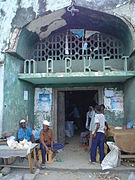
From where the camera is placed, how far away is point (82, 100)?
1328cm

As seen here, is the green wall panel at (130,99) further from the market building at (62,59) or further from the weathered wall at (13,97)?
the weathered wall at (13,97)

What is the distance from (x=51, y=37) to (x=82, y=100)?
693cm

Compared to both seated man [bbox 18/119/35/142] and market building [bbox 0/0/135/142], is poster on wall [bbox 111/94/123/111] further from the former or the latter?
seated man [bbox 18/119/35/142]

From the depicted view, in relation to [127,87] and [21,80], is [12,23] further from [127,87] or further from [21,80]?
[127,87]

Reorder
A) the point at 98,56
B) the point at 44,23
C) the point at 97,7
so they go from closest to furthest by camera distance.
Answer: the point at 97,7, the point at 44,23, the point at 98,56

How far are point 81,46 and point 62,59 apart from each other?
80 centimetres

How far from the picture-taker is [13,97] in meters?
5.88

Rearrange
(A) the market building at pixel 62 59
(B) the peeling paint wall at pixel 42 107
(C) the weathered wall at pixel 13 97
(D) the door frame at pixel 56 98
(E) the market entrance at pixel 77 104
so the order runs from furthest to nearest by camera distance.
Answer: (E) the market entrance at pixel 77 104 → (B) the peeling paint wall at pixel 42 107 → (D) the door frame at pixel 56 98 → (A) the market building at pixel 62 59 → (C) the weathered wall at pixel 13 97

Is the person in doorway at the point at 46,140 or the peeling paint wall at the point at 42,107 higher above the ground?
the peeling paint wall at the point at 42,107

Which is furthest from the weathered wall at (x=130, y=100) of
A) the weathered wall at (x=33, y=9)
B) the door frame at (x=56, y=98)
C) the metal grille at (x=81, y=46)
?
the weathered wall at (x=33, y=9)

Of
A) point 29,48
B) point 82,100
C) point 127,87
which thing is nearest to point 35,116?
point 29,48

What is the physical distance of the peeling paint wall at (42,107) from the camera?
23.6 ft

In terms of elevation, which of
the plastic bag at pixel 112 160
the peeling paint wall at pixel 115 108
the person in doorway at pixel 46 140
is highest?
the peeling paint wall at pixel 115 108

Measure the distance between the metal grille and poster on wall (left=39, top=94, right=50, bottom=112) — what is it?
1.45 meters
